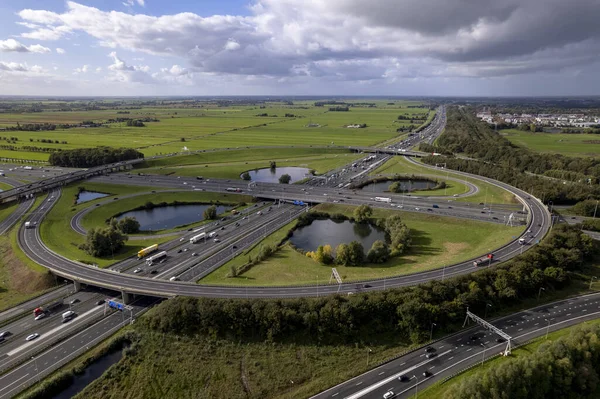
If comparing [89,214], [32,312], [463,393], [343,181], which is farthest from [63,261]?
[343,181]

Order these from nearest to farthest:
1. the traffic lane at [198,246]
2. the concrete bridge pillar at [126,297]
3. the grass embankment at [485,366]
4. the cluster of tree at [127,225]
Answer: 1. the grass embankment at [485,366]
2. the concrete bridge pillar at [126,297]
3. the traffic lane at [198,246]
4. the cluster of tree at [127,225]

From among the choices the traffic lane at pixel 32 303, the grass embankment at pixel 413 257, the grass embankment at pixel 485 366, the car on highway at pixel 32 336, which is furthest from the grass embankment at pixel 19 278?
the grass embankment at pixel 485 366

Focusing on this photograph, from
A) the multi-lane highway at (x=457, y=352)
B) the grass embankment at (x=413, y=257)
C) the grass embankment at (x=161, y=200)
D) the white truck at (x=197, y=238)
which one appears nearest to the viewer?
the multi-lane highway at (x=457, y=352)

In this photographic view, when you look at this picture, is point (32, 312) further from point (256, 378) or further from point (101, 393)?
point (256, 378)

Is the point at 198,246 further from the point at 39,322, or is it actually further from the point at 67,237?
the point at 67,237

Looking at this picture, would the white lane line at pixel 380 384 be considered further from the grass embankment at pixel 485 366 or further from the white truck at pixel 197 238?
the white truck at pixel 197 238

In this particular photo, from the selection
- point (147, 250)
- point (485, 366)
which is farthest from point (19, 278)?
point (485, 366)
